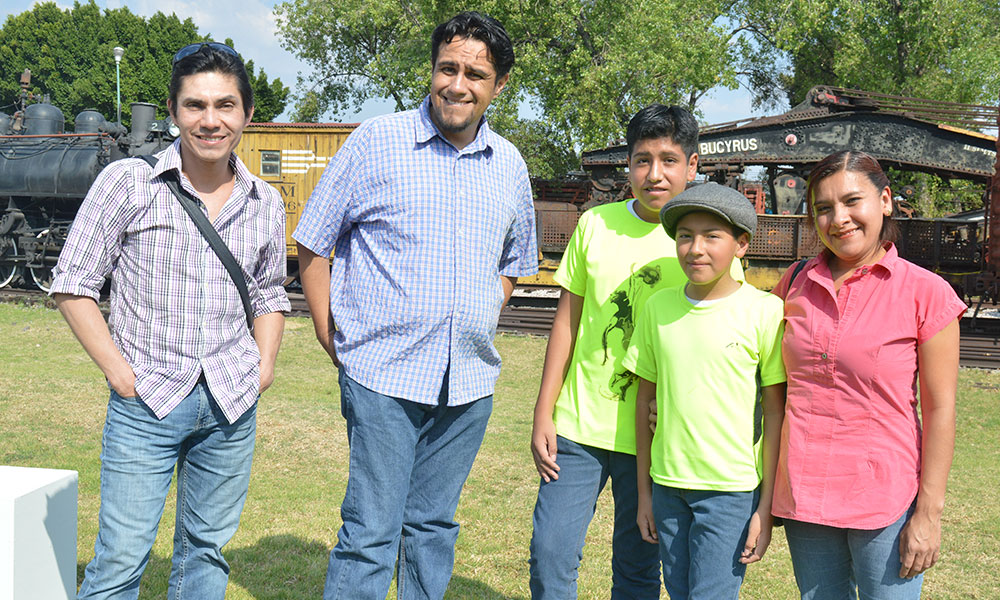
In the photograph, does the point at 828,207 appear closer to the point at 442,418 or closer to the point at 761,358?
the point at 761,358

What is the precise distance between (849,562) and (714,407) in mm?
570

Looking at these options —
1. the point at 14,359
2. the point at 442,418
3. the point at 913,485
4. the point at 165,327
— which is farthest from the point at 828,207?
the point at 14,359

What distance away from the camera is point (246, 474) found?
9.44 ft

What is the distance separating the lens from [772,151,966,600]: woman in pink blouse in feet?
7.47

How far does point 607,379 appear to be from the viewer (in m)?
2.81

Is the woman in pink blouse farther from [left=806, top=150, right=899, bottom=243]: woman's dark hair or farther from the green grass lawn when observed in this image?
the green grass lawn

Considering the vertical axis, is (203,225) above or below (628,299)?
above

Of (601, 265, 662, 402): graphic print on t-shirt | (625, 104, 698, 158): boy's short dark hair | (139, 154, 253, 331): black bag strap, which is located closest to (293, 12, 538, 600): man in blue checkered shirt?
(139, 154, 253, 331): black bag strap

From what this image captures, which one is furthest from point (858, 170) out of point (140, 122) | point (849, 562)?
point (140, 122)

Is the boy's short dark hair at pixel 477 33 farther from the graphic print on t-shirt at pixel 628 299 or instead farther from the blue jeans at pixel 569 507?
the blue jeans at pixel 569 507

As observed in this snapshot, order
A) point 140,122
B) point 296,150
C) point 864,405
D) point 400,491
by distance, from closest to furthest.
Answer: point 864,405 < point 400,491 < point 296,150 < point 140,122

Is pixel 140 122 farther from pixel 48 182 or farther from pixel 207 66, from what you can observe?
pixel 207 66

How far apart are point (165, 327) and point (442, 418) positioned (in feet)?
3.02

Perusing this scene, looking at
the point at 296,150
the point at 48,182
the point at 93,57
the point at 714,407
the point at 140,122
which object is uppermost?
the point at 93,57
